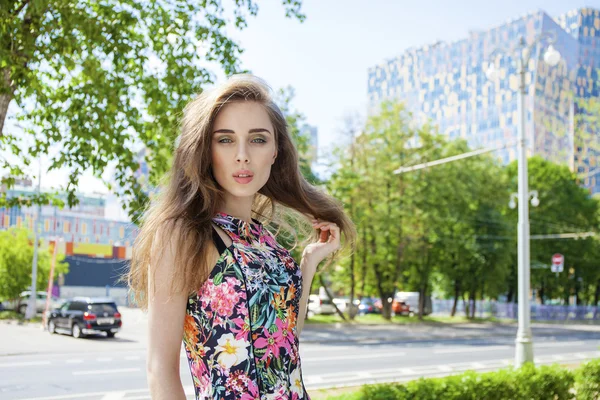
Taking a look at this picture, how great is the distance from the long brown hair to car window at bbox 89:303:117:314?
2211cm

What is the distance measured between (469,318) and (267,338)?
44838mm

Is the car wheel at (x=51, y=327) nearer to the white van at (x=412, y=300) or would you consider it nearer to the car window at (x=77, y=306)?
the car window at (x=77, y=306)

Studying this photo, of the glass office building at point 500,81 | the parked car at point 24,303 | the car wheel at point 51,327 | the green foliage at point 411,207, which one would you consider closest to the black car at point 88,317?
the car wheel at point 51,327

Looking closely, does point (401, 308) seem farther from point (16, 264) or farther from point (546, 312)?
point (16, 264)

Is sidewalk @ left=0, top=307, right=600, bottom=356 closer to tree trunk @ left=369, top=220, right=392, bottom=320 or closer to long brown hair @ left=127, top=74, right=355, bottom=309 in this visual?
tree trunk @ left=369, top=220, right=392, bottom=320

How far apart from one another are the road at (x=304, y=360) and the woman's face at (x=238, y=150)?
8383mm

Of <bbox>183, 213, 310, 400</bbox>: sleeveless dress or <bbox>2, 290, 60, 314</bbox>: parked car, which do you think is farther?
<bbox>2, 290, 60, 314</bbox>: parked car

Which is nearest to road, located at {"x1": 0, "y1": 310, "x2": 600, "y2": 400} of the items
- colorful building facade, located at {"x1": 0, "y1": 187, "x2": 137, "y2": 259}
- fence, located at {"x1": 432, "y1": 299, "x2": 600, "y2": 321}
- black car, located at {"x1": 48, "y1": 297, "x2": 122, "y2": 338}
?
black car, located at {"x1": 48, "y1": 297, "x2": 122, "y2": 338}

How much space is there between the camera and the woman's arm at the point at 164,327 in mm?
1682

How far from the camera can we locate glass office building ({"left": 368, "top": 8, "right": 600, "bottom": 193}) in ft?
313

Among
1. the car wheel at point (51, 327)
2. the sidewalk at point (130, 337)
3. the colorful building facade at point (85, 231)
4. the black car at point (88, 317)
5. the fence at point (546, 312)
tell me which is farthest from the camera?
the colorful building facade at point (85, 231)

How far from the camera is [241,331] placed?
5.93ft

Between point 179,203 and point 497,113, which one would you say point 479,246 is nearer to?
point 179,203

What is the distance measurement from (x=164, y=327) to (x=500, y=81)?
110m
